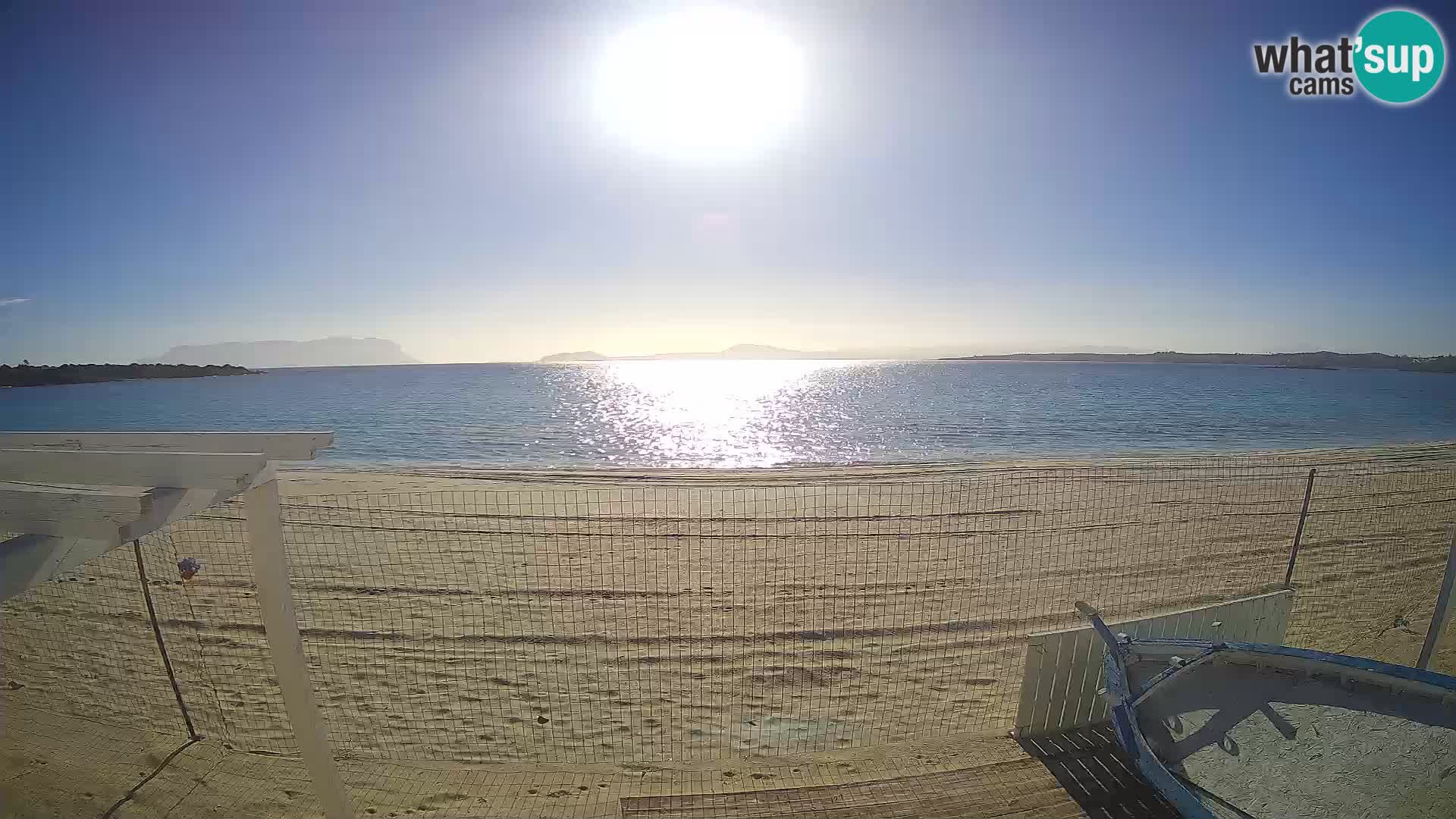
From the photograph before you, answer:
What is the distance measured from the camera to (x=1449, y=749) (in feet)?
10.2

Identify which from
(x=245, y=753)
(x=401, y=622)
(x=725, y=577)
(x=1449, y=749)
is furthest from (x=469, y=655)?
(x=1449, y=749)

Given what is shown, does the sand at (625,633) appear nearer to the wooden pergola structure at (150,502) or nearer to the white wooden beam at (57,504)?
the wooden pergola structure at (150,502)

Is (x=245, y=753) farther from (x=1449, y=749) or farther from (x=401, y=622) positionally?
(x=1449, y=749)

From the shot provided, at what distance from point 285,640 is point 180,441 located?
107 centimetres

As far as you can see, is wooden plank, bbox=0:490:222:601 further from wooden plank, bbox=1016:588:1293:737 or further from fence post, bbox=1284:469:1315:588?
fence post, bbox=1284:469:1315:588

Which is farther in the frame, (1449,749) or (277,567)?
(1449,749)

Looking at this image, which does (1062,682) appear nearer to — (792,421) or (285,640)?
(285,640)

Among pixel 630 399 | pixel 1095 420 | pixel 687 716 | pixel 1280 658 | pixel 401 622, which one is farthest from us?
pixel 630 399

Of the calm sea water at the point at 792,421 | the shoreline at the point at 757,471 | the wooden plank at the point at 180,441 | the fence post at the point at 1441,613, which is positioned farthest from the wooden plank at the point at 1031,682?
the calm sea water at the point at 792,421

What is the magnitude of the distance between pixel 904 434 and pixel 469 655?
26.8 m

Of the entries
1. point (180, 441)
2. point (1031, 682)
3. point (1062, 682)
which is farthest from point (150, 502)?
point (1062, 682)

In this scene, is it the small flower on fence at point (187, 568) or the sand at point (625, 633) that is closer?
the sand at point (625, 633)

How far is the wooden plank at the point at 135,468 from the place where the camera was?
2236mm

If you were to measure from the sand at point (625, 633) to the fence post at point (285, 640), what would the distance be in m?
0.81
